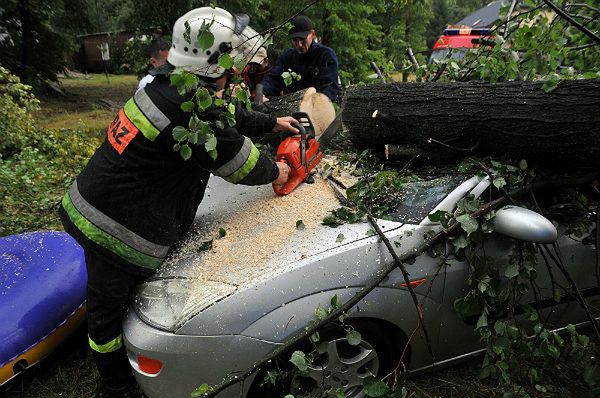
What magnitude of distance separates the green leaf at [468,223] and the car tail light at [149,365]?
1381 millimetres

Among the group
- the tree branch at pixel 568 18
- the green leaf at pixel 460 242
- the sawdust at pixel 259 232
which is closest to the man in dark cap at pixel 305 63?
the sawdust at pixel 259 232

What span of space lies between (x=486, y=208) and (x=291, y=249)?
87 cm

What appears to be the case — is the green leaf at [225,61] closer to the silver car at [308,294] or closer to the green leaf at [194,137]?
the green leaf at [194,137]

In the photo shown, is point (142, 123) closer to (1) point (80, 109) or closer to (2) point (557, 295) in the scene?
Answer: (2) point (557, 295)

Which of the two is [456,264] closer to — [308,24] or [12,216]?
[308,24]

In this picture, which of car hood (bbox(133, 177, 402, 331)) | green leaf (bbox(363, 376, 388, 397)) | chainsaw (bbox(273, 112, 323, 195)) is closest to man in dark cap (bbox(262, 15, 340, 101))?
chainsaw (bbox(273, 112, 323, 195))

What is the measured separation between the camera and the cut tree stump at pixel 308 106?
11.3 feet

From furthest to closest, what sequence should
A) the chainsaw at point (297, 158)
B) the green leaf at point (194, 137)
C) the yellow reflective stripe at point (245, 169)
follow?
the chainsaw at point (297, 158) → the yellow reflective stripe at point (245, 169) → the green leaf at point (194, 137)

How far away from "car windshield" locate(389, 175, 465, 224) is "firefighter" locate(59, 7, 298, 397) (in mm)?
749

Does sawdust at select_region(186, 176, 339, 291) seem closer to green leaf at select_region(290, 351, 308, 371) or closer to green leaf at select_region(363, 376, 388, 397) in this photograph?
green leaf at select_region(290, 351, 308, 371)

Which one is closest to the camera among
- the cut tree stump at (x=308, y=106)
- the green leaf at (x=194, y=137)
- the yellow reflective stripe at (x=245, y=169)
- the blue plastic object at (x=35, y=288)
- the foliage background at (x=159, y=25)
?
the green leaf at (x=194, y=137)

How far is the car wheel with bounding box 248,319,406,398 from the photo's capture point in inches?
79.0

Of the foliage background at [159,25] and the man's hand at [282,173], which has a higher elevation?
the man's hand at [282,173]

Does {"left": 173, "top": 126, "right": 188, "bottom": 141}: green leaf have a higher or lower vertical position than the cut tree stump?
higher
